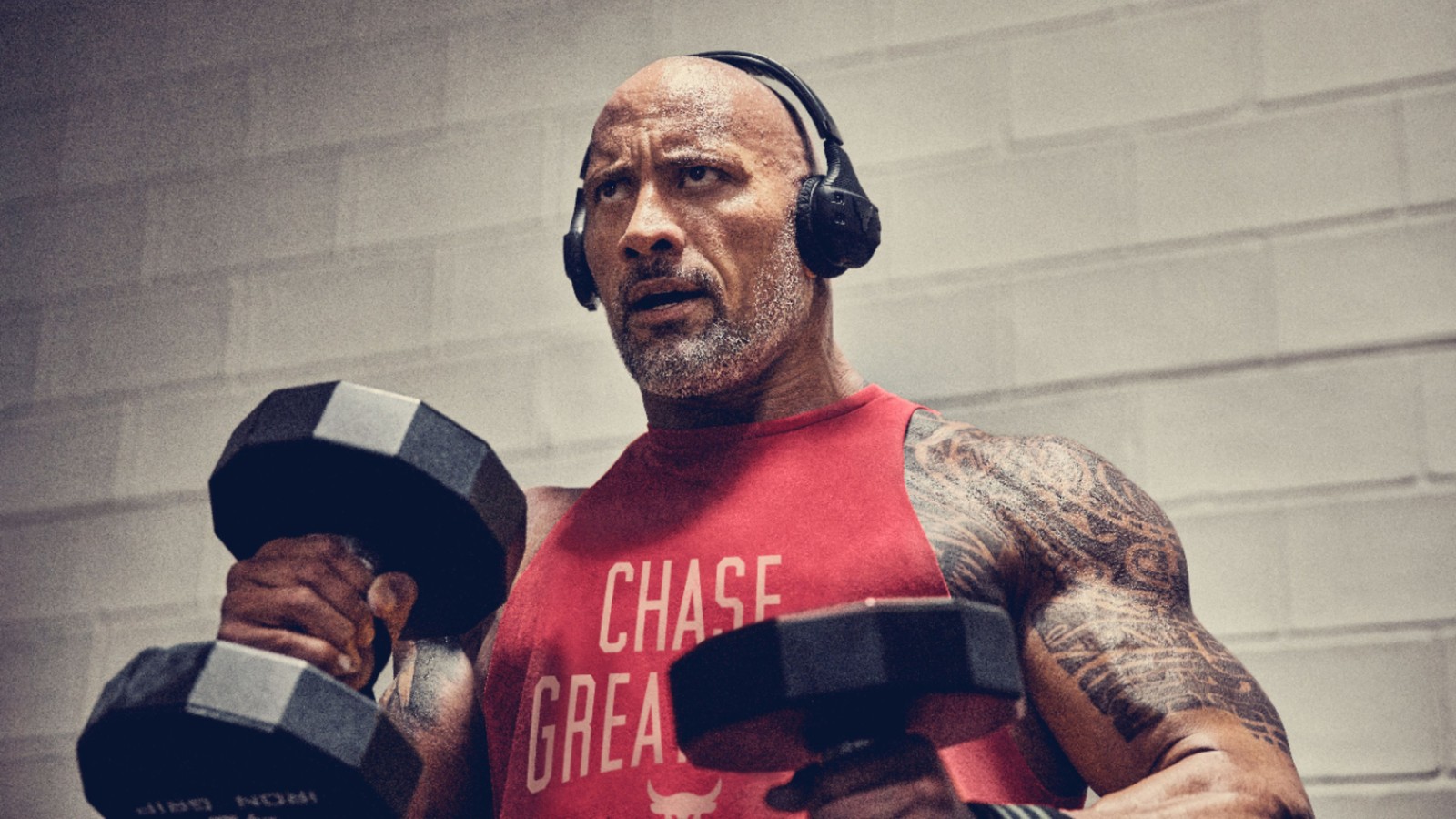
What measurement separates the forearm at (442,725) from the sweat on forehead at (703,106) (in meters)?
0.64

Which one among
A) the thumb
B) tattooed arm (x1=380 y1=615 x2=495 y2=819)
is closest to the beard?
tattooed arm (x1=380 y1=615 x2=495 y2=819)

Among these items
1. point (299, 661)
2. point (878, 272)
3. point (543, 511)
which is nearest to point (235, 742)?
point (299, 661)

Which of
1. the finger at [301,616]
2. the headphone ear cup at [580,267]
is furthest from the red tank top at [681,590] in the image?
the finger at [301,616]

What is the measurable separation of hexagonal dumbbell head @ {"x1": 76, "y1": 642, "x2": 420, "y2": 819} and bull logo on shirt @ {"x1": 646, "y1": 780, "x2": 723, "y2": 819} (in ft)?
1.12

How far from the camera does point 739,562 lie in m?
1.62

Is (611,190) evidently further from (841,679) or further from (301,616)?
(841,679)

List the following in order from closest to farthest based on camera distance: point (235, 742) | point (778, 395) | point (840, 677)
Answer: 1. point (840, 677)
2. point (235, 742)
3. point (778, 395)

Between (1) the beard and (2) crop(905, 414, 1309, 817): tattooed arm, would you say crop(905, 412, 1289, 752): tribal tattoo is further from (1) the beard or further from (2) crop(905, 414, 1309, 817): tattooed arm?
(1) the beard

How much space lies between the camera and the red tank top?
154 cm

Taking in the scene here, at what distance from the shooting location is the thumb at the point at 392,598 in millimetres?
1352

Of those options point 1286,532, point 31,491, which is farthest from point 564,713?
point 31,491

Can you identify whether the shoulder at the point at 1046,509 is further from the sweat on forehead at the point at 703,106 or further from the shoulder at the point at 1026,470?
the sweat on forehead at the point at 703,106

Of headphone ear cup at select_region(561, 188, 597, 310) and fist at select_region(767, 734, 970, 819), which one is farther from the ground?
headphone ear cup at select_region(561, 188, 597, 310)

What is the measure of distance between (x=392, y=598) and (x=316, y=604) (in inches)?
2.7
